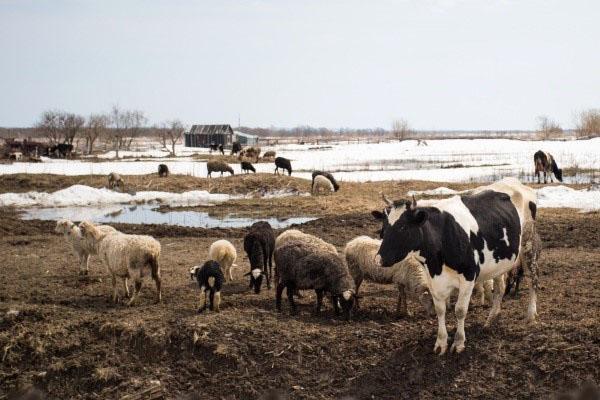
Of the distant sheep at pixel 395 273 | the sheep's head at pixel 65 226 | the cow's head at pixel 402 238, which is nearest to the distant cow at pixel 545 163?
the distant sheep at pixel 395 273

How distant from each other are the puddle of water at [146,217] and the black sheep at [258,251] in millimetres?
7884

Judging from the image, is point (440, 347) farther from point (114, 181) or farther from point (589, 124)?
point (589, 124)

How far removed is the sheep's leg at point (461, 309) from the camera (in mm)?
7516

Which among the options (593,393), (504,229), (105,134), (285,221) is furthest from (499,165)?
(105,134)

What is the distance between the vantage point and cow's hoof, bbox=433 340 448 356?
7648mm

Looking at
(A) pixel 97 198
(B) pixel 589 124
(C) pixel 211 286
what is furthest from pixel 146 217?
(B) pixel 589 124

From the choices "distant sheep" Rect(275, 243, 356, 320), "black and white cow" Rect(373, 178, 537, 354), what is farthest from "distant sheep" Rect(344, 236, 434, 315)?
"black and white cow" Rect(373, 178, 537, 354)

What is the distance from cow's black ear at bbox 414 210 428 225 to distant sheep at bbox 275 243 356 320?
243cm

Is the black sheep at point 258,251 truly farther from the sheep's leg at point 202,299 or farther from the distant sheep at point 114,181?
the distant sheep at point 114,181

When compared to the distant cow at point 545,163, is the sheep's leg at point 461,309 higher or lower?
lower

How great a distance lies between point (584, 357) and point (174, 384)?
5352mm

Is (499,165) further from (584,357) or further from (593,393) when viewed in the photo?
(593,393)

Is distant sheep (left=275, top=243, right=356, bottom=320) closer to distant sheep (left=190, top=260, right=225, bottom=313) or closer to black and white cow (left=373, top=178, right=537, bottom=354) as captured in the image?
distant sheep (left=190, top=260, right=225, bottom=313)

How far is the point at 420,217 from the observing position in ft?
24.1
